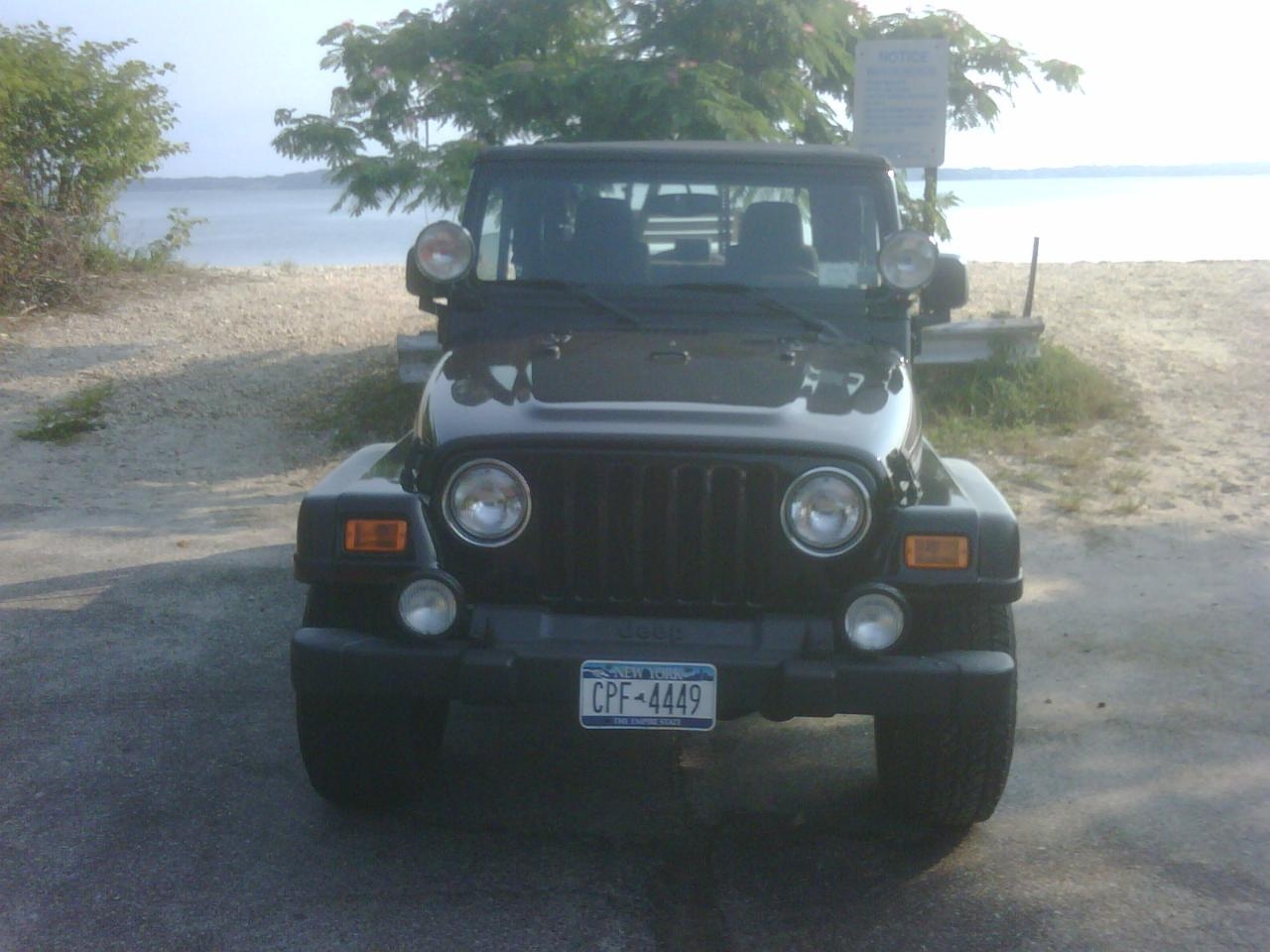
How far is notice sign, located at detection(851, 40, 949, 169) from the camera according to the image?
9953 millimetres

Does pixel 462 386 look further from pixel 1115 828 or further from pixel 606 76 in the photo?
pixel 606 76

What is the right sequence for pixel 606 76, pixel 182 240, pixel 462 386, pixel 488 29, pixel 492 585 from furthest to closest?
pixel 182 240
pixel 488 29
pixel 606 76
pixel 462 386
pixel 492 585

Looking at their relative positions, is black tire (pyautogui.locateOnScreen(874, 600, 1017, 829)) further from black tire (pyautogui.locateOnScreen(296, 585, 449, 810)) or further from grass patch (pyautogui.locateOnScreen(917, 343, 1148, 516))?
grass patch (pyautogui.locateOnScreen(917, 343, 1148, 516))

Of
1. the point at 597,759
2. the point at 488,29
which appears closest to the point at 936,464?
the point at 597,759

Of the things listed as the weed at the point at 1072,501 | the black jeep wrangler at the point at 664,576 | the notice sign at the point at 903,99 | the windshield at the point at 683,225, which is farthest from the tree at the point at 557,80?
the black jeep wrangler at the point at 664,576

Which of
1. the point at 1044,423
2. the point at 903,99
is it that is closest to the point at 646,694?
the point at 1044,423

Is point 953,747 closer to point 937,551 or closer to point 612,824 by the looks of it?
point 937,551

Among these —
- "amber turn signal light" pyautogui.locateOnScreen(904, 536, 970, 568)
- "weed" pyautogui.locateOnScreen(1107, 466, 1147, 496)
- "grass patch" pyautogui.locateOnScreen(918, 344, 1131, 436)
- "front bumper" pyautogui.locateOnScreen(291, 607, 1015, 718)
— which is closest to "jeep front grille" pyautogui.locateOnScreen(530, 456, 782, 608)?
"front bumper" pyautogui.locateOnScreen(291, 607, 1015, 718)

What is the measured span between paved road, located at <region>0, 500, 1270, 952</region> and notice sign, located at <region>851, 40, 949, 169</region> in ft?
16.5

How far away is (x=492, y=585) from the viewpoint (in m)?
3.65

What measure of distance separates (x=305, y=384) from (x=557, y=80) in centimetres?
305

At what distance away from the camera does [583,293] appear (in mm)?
4820

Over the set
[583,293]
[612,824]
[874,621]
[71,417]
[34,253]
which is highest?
[583,293]

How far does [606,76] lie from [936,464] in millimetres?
6047
